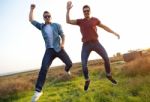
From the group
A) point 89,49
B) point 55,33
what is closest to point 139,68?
point 89,49

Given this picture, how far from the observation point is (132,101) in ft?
72.6

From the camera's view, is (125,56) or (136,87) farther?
(125,56)

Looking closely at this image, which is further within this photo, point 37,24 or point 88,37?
point 37,24

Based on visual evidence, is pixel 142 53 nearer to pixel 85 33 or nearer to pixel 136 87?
pixel 136 87

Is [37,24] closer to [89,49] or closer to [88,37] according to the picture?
[88,37]

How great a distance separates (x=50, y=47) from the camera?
11.5 m

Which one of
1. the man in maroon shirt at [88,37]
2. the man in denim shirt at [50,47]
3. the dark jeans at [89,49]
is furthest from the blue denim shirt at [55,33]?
the dark jeans at [89,49]

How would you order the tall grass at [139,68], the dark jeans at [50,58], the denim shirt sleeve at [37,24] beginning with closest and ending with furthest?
the dark jeans at [50,58]
the denim shirt sleeve at [37,24]
the tall grass at [139,68]

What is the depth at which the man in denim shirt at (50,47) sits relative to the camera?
11.5m

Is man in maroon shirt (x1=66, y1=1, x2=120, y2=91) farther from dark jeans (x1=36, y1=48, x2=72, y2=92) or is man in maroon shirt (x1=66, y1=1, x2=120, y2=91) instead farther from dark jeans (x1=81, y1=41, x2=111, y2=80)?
dark jeans (x1=36, y1=48, x2=72, y2=92)

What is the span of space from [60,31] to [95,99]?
45.0 ft

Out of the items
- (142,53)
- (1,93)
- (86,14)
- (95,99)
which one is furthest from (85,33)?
(142,53)

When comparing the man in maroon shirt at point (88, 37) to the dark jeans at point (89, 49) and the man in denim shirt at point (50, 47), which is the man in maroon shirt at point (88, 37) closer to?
the dark jeans at point (89, 49)

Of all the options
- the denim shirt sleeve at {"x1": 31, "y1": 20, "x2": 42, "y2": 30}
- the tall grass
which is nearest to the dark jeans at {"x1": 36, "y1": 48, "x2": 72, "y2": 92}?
the denim shirt sleeve at {"x1": 31, "y1": 20, "x2": 42, "y2": 30}
